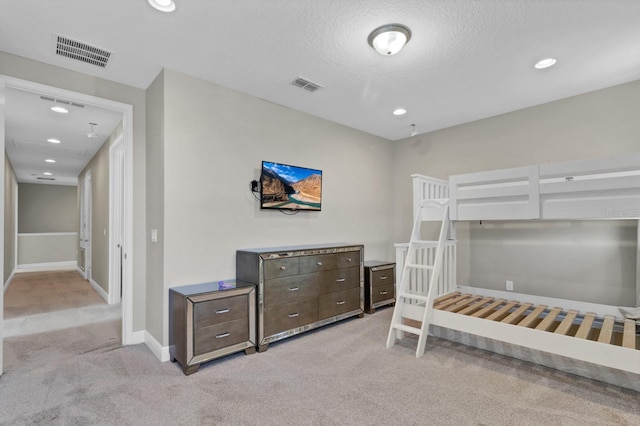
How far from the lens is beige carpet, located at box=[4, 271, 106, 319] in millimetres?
4531

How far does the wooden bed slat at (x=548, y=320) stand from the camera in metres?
2.52

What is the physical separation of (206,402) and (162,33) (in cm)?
266

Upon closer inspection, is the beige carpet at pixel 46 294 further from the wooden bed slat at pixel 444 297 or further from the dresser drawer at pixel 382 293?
the wooden bed slat at pixel 444 297

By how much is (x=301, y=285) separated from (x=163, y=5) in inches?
102

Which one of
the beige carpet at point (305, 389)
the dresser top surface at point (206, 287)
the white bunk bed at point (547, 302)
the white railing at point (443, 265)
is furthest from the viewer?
the white railing at point (443, 265)

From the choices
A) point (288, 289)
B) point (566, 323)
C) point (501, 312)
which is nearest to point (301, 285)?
point (288, 289)

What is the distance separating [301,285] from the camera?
10.9ft

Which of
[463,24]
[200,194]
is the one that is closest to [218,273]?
[200,194]

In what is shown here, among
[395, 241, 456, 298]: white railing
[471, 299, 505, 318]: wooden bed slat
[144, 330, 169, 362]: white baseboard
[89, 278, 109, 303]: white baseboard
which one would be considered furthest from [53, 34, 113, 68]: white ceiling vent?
[471, 299, 505, 318]: wooden bed slat

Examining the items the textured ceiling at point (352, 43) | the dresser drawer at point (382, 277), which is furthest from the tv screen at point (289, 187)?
the dresser drawer at point (382, 277)

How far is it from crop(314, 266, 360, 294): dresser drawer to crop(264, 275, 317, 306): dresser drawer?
0.34 feet

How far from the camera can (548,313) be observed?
3.00 m

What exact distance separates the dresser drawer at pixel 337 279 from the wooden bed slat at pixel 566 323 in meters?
2.01

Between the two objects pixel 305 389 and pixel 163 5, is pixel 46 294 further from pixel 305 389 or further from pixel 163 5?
pixel 163 5
